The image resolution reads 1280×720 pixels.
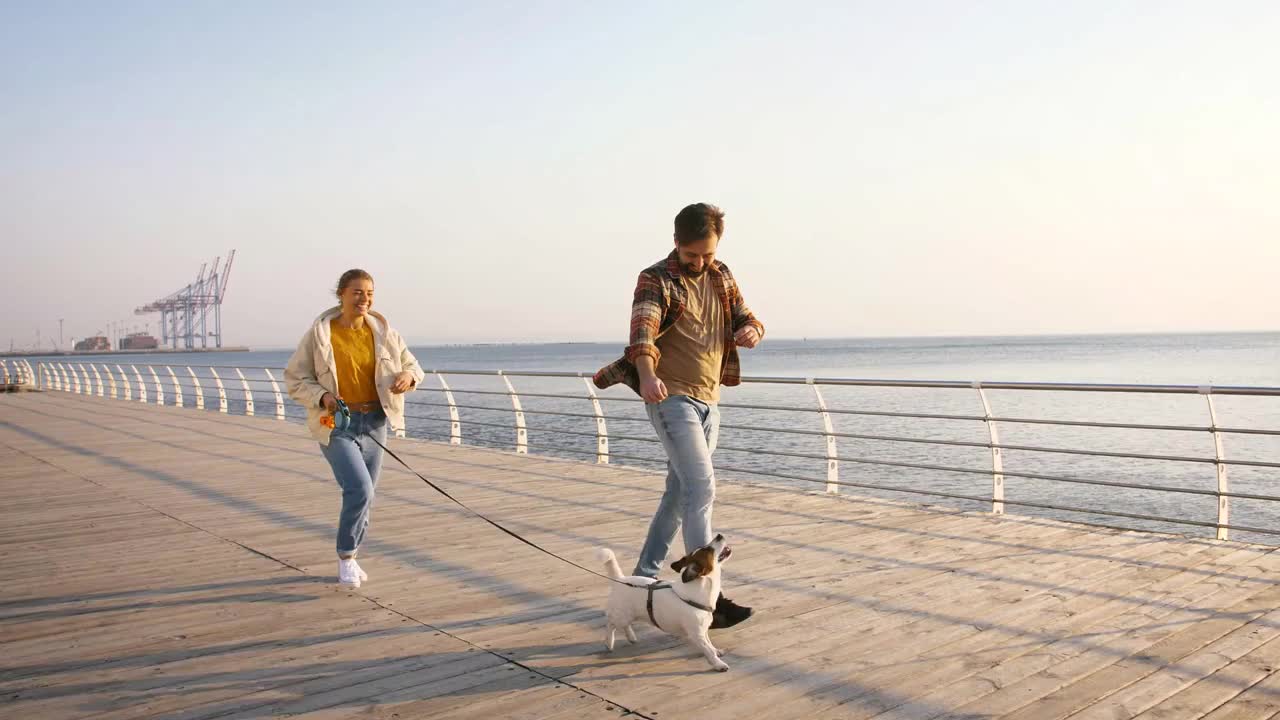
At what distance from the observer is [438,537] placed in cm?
573

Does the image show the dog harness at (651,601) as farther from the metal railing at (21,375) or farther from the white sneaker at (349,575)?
the metal railing at (21,375)

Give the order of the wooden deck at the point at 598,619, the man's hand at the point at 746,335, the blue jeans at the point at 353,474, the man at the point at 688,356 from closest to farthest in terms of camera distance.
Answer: the wooden deck at the point at 598,619
the man at the point at 688,356
the man's hand at the point at 746,335
the blue jeans at the point at 353,474

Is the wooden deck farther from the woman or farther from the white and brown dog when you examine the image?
the woman

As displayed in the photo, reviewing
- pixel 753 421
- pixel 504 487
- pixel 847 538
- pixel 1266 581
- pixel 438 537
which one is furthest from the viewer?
pixel 753 421

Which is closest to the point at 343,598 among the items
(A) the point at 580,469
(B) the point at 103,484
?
(A) the point at 580,469

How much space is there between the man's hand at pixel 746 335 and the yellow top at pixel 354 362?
1.84 m

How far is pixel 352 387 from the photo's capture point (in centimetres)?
455

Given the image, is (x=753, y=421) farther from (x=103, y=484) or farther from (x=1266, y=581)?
(x=1266, y=581)

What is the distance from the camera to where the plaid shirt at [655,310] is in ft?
11.2

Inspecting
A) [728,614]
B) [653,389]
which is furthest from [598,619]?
[653,389]

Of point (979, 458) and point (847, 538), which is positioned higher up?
point (847, 538)

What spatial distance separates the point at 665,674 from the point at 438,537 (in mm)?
2834

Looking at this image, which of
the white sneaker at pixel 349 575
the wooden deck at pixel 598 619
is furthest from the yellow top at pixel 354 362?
the wooden deck at pixel 598 619

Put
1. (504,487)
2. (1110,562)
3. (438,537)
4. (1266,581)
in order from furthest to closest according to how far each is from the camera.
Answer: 1. (504,487)
2. (438,537)
3. (1110,562)
4. (1266,581)
